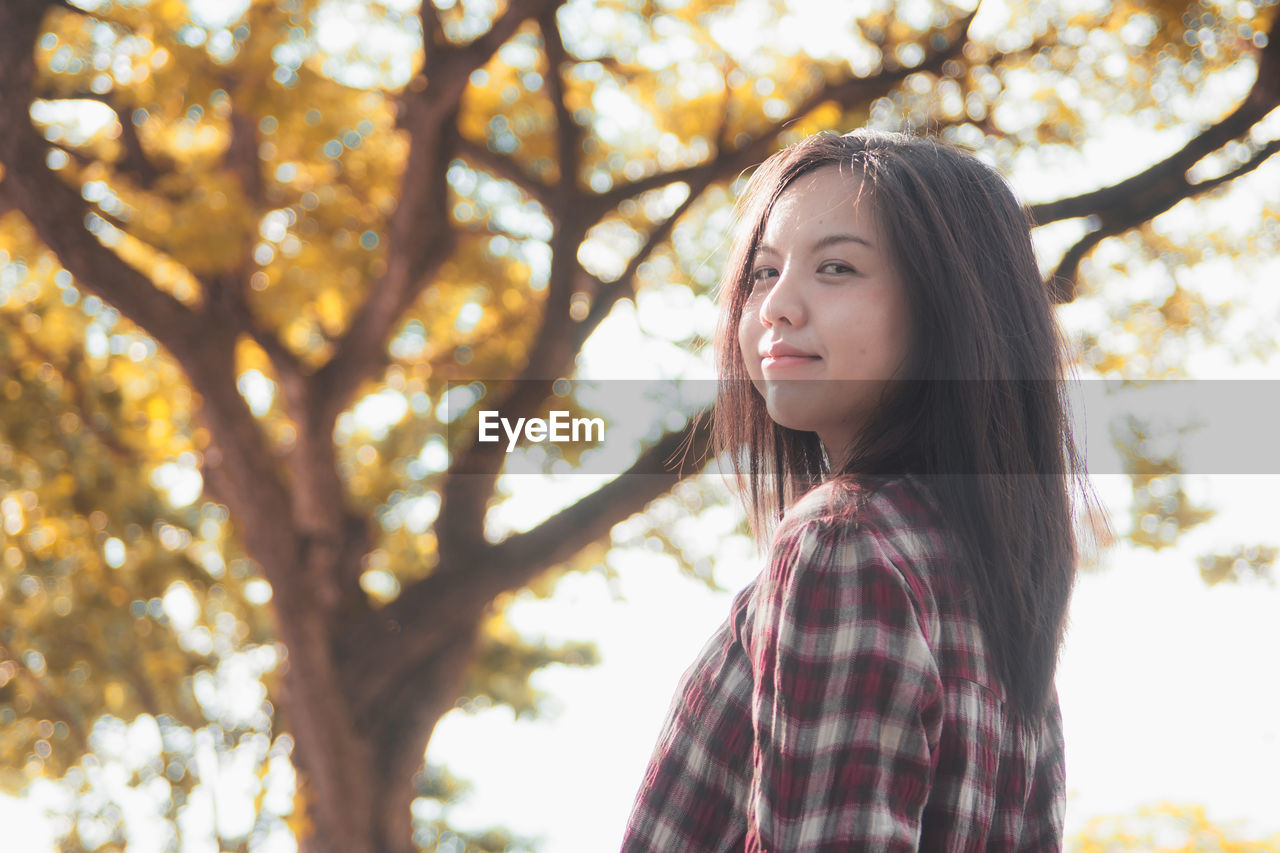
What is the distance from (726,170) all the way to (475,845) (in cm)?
733

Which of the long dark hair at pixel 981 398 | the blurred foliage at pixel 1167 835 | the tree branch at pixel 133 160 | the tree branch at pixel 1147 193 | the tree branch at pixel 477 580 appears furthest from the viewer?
the tree branch at pixel 133 160

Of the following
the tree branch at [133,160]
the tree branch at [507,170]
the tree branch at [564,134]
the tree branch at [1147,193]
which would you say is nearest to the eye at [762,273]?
the tree branch at [1147,193]

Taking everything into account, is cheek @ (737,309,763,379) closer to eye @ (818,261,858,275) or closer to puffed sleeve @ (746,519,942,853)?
eye @ (818,261,858,275)

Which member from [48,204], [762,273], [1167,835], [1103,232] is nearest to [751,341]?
[762,273]

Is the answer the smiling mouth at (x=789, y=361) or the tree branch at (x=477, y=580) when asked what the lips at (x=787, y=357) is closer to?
the smiling mouth at (x=789, y=361)

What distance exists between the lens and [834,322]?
2.74 ft

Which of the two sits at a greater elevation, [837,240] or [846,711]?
[837,240]

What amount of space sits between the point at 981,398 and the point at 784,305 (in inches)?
6.4

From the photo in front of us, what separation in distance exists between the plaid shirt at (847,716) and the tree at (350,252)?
10.6ft

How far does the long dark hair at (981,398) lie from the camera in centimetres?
80

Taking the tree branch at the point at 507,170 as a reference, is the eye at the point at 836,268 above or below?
below

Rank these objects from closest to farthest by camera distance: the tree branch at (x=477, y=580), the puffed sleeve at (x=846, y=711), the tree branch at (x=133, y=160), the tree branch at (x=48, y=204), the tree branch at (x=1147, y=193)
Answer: the puffed sleeve at (x=846, y=711), the tree branch at (x=48, y=204), the tree branch at (x=1147, y=193), the tree branch at (x=477, y=580), the tree branch at (x=133, y=160)

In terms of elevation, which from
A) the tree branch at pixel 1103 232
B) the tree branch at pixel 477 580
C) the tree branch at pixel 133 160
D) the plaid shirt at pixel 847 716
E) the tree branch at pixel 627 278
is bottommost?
the plaid shirt at pixel 847 716

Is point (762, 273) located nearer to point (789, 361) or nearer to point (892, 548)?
point (789, 361)
